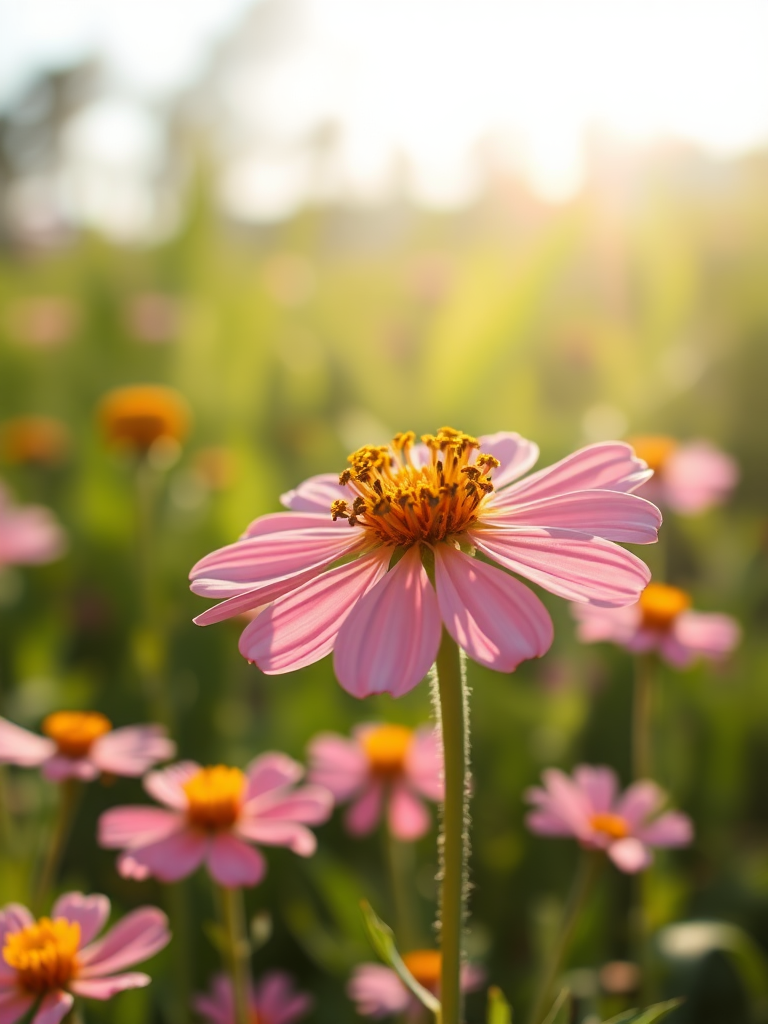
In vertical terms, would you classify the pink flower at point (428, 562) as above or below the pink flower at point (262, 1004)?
above

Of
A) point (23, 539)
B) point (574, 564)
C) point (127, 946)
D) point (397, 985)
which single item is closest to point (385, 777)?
point (397, 985)

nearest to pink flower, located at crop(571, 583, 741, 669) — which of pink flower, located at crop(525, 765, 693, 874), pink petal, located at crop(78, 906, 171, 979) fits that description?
pink flower, located at crop(525, 765, 693, 874)

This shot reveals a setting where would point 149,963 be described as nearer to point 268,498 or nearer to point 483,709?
point 483,709

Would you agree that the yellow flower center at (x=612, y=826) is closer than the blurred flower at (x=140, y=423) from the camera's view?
Yes

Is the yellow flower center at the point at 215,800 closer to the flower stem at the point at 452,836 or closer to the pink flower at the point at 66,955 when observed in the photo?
the pink flower at the point at 66,955

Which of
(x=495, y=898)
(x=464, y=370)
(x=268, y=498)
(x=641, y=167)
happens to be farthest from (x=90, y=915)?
(x=641, y=167)

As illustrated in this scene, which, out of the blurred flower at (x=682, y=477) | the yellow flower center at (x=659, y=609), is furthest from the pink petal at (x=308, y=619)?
the blurred flower at (x=682, y=477)
